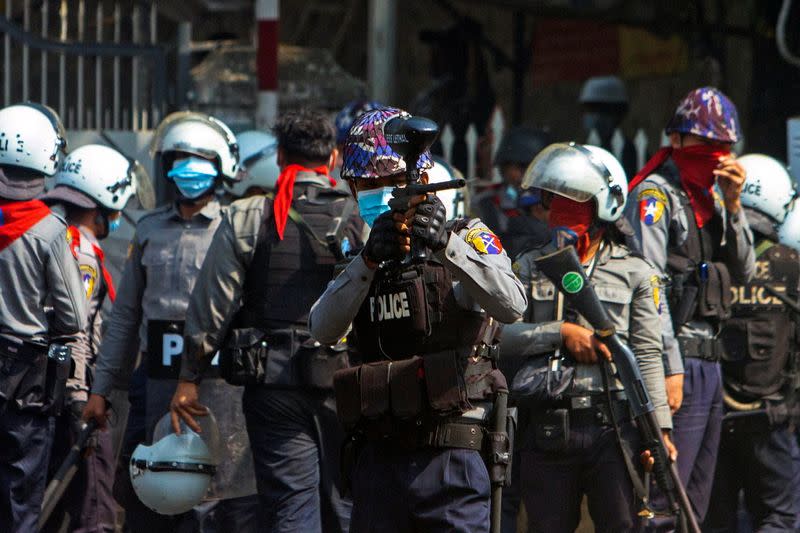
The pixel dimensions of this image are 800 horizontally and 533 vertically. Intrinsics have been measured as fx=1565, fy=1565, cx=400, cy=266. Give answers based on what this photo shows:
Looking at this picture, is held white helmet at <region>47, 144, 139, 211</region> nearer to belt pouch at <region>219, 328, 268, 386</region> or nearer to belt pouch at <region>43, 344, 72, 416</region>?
belt pouch at <region>43, 344, 72, 416</region>

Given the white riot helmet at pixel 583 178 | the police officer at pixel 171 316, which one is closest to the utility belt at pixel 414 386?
the white riot helmet at pixel 583 178

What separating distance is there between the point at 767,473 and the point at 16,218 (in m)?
3.39

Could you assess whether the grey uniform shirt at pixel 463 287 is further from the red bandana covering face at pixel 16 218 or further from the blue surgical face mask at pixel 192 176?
the blue surgical face mask at pixel 192 176

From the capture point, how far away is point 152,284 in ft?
20.7

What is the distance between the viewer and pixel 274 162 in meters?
7.39

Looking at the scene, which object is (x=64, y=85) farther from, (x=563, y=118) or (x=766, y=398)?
(x=563, y=118)

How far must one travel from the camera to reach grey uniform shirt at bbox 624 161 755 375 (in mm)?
5941

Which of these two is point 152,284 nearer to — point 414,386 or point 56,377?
point 56,377

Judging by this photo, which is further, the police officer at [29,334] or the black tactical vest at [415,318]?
the police officer at [29,334]

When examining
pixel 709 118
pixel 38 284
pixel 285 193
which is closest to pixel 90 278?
pixel 38 284

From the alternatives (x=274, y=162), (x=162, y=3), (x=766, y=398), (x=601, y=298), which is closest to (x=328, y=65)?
(x=162, y=3)

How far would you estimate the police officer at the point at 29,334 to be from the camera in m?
5.98

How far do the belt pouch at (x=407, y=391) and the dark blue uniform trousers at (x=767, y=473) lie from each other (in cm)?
302

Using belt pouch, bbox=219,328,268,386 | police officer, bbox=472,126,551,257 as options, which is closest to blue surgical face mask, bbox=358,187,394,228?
belt pouch, bbox=219,328,268,386
